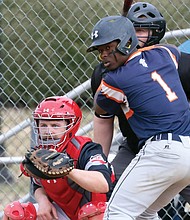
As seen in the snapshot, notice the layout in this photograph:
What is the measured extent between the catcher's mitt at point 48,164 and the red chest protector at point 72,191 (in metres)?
0.44

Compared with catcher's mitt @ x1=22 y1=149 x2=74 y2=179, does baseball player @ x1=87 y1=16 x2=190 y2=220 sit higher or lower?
lower

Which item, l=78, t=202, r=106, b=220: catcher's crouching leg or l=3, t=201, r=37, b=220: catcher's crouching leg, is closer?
l=78, t=202, r=106, b=220: catcher's crouching leg

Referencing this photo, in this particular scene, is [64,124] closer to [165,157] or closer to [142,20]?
[165,157]

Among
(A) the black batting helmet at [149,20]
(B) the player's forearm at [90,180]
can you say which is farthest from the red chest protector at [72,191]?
(A) the black batting helmet at [149,20]

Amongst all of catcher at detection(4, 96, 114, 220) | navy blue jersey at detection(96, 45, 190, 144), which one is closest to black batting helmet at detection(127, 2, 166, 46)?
navy blue jersey at detection(96, 45, 190, 144)

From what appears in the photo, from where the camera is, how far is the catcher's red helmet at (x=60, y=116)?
471 centimetres

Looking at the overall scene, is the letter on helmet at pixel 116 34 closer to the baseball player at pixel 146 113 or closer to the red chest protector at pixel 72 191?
the baseball player at pixel 146 113

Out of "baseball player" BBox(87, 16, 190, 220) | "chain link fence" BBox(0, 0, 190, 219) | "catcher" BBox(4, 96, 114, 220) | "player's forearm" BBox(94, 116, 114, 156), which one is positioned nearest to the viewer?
"baseball player" BBox(87, 16, 190, 220)

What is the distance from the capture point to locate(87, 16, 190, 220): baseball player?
453 centimetres

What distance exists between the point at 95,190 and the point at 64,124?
1.86 ft

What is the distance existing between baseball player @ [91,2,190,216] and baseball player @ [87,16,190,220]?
35 cm

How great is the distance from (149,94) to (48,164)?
82cm

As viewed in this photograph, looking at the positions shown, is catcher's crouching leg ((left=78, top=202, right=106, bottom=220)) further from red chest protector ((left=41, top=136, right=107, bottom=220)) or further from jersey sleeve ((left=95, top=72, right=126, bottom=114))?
jersey sleeve ((left=95, top=72, right=126, bottom=114))

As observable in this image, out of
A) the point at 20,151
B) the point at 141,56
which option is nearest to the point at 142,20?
the point at 141,56
